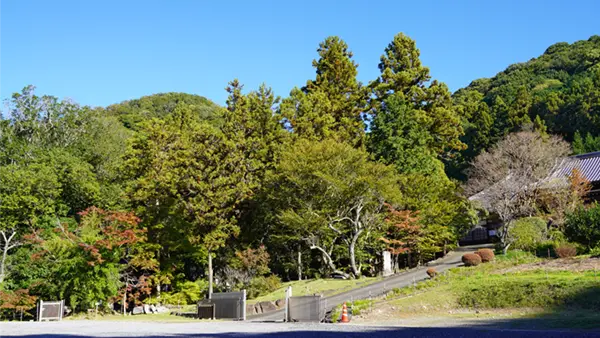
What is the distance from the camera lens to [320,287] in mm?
26047

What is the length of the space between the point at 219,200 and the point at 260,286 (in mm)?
5094

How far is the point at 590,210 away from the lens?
23891mm

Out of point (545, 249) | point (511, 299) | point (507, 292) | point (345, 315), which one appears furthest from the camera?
point (545, 249)

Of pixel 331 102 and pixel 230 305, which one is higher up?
pixel 331 102

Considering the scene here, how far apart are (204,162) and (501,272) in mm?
16196

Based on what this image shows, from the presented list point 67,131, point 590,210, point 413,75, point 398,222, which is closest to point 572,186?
point 590,210

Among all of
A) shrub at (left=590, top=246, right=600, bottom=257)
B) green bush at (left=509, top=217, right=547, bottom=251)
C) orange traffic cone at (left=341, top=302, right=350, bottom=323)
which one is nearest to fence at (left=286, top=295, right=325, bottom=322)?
orange traffic cone at (left=341, top=302, right=350, bottom=323)

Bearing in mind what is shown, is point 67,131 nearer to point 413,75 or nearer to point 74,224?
point 74,224

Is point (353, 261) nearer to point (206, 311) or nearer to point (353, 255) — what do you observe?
point (353, 255)

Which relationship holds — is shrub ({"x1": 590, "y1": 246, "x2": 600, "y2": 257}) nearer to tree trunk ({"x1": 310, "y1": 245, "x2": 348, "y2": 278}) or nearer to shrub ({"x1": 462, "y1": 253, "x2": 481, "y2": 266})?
shrub ({"x1": 462, "y1": 253, "x2": 481, "y2": 266})

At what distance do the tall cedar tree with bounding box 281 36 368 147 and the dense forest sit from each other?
0.16 meters

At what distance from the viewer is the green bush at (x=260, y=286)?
27.3 meters

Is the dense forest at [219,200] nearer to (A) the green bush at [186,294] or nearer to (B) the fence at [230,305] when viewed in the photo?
(A) the green bush at [186,294]

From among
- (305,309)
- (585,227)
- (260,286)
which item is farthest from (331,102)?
(305,309)
